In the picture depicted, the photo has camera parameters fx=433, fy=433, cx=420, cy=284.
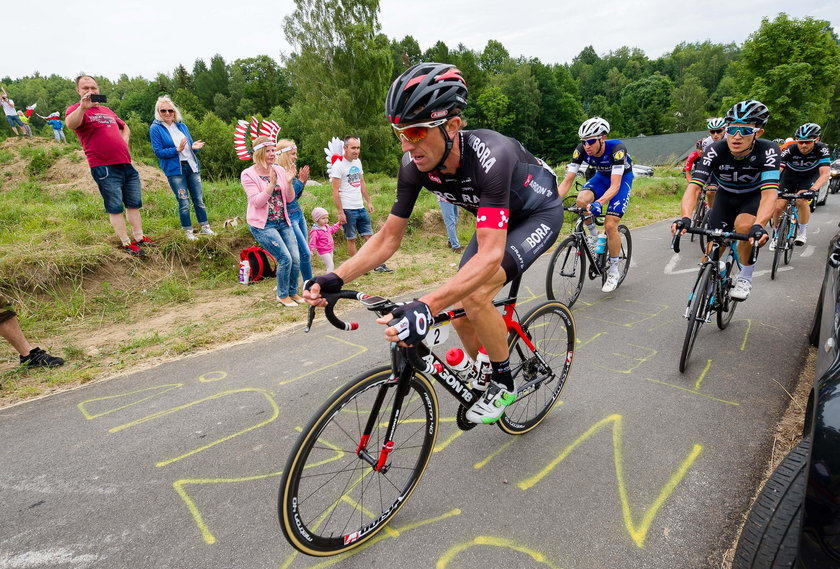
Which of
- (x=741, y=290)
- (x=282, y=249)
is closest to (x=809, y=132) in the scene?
(x=741, y=290)

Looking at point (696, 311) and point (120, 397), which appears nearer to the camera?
point (120, 397)

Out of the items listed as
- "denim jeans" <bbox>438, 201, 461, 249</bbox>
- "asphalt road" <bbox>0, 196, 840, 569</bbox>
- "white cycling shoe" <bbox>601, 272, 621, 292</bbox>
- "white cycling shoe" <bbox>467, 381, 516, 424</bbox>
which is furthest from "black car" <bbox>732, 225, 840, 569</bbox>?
"denim jeans" <bbox>438, 201, 461, 249</bbox>

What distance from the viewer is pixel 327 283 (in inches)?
84.5

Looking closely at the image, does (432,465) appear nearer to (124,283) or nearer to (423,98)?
(423,98)

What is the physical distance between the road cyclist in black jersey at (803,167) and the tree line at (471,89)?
13475 millimetres

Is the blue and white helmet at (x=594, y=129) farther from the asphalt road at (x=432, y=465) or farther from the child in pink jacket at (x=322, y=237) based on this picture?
the child in pink jacket at (x=322, y=237)

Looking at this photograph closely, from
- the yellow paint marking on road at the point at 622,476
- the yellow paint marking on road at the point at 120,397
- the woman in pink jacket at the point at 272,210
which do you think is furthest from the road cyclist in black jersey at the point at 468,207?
the woman in pink jacket at the point at 272,210

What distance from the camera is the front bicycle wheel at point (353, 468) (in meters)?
1.90

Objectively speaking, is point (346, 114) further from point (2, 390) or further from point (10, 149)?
point (2, 390)

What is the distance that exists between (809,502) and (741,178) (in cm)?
426

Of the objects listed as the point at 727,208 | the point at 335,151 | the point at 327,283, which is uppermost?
the point at 335,151

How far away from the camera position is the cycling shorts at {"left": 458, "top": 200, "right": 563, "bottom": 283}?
104 inches

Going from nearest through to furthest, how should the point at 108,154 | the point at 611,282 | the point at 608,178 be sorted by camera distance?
the point at 108,154
the point at 611,282
the point at 608,178

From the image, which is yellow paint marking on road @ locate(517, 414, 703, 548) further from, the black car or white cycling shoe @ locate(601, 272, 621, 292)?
white cycling shoe @ locate(601, 272, 621, 292)
